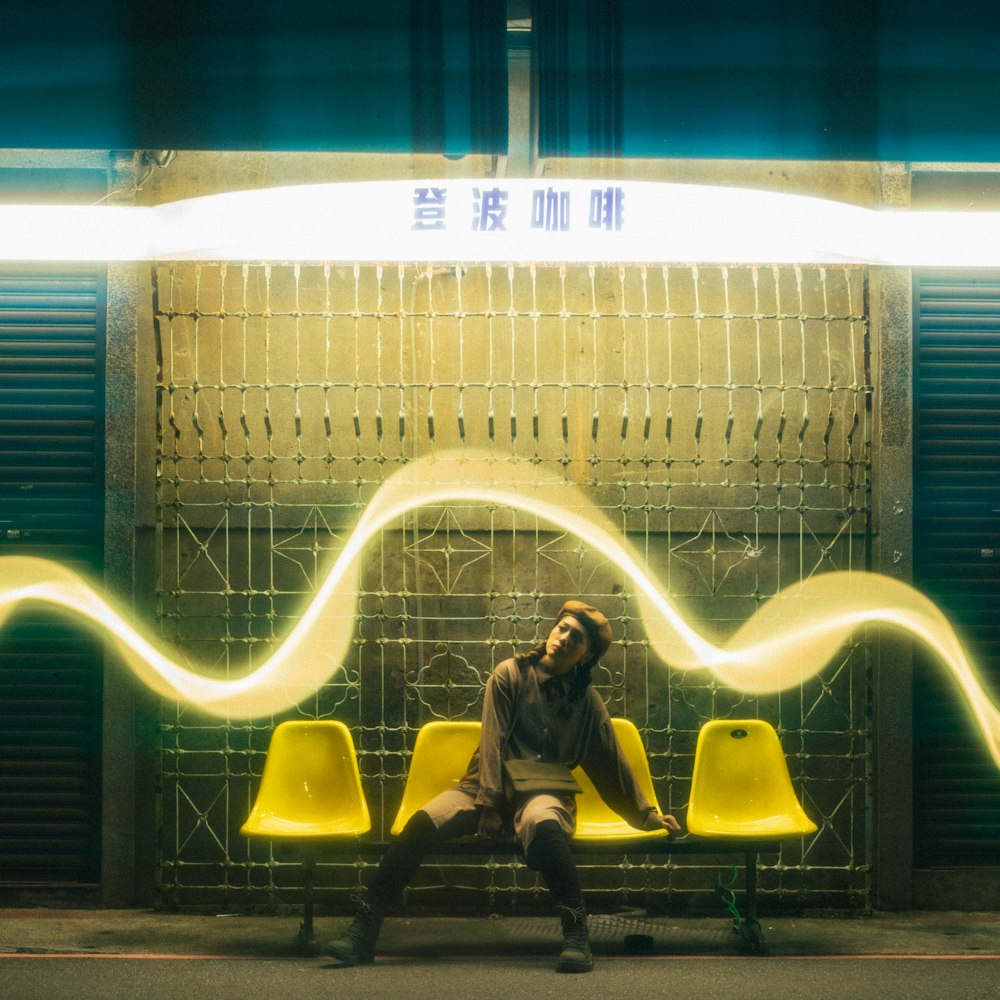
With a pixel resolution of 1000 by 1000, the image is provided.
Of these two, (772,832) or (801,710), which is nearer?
(772,832)

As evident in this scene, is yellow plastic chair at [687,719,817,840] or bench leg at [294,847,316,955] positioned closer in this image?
bench leg at [294,847,316,955]

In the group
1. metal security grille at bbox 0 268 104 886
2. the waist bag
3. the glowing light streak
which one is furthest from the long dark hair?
metal security grille at bbox 0 268 104 886

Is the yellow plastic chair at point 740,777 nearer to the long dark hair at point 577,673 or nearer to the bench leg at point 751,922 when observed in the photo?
the bench leg at point 751,922

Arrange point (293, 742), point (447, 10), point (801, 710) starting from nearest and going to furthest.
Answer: point (447, 10) → point (293, 742) → point (801, 710)

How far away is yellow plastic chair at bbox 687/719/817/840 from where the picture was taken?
5.43 meters

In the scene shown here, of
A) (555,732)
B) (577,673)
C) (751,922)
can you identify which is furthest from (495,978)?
(577,673)

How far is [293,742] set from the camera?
5496 millimetres

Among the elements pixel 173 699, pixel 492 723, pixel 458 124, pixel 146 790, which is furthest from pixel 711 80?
pixel 146 790

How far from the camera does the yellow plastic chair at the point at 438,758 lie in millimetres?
5445

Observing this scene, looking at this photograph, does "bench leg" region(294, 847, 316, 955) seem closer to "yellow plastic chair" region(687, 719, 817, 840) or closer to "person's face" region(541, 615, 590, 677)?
"person's face" region(541, 615, 590, 677)

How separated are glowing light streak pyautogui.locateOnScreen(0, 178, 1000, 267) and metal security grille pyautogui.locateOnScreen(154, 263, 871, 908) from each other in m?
0.54

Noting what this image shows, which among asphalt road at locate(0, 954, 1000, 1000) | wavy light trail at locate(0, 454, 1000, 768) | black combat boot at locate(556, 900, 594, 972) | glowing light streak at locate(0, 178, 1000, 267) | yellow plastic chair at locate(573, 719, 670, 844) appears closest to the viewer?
asphalt road at locate(0, 954, 1000, 1000)

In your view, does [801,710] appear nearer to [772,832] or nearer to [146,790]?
[772,832]

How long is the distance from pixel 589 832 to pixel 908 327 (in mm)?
2746
